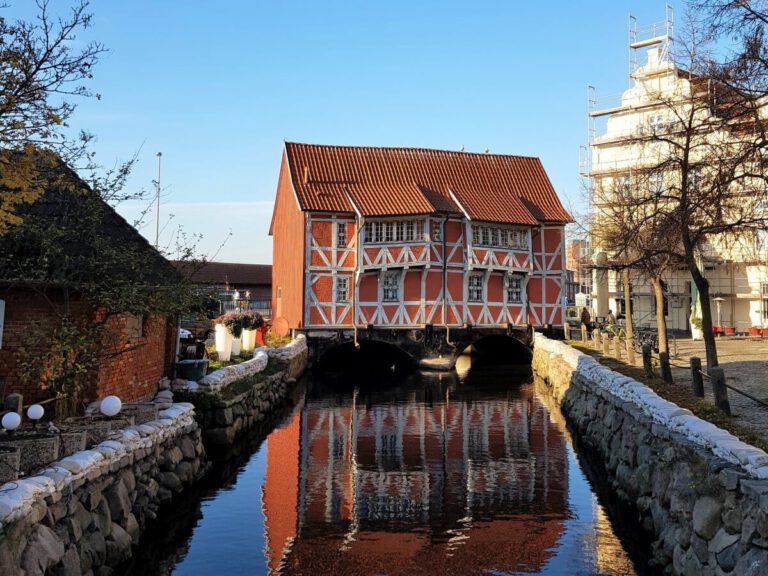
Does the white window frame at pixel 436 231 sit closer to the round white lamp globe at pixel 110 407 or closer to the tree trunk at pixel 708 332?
the tree trunk at pixel 708 332

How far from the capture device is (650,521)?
31.1 ft

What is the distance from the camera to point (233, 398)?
50.7 ft

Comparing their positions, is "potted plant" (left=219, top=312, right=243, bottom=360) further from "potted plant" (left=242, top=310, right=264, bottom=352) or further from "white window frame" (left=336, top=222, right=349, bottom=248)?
"white window frame" (left=336, top=222, right=349, bottom=248)

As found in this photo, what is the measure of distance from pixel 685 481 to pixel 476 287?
23.1m

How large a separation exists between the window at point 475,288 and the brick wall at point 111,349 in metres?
17.7

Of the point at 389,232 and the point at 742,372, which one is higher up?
the point at 389,232

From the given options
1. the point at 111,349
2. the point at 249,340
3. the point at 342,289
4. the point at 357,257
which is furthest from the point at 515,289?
the point at 111,349

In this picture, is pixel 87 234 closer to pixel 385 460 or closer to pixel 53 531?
pixel 53 531

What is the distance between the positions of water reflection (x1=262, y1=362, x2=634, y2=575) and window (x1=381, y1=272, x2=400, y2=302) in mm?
11317

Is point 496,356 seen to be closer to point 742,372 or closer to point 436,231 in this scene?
point 436,231

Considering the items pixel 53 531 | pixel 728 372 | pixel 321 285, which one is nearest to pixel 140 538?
pixel 53 531

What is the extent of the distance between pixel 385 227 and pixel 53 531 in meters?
23.8

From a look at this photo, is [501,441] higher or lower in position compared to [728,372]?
lower

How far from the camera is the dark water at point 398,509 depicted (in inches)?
336
